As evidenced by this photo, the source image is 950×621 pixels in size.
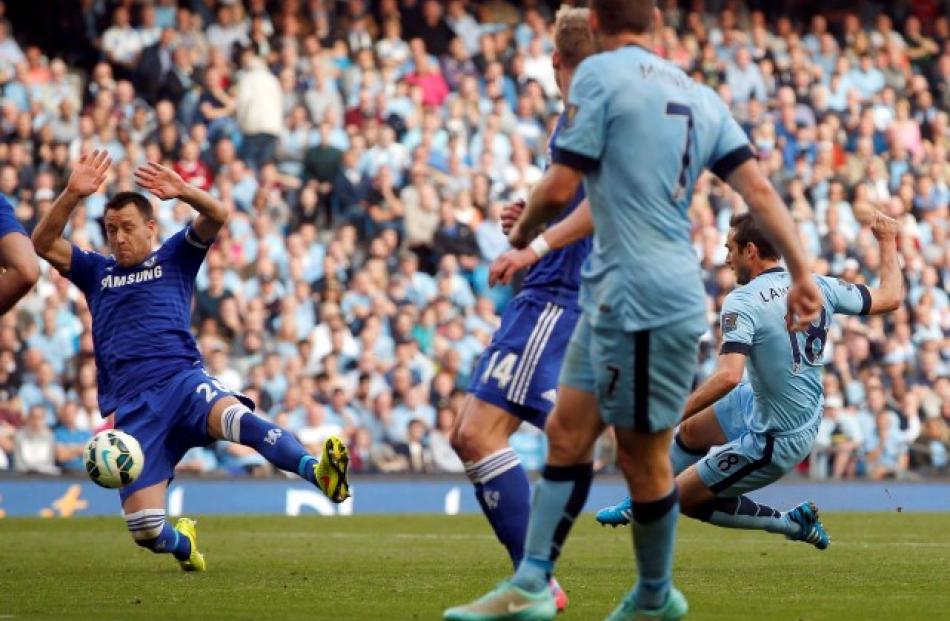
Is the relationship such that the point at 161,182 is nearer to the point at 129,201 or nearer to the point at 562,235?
the point at 129,201

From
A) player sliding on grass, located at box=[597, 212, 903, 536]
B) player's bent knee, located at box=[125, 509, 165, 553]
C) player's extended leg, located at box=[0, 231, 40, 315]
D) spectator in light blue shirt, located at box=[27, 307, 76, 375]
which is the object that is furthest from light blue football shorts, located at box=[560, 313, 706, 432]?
spectator in light blue shirt, located at box=[27, 307, 76, 375]

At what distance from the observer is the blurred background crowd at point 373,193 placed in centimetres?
1939

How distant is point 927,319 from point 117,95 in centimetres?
1104

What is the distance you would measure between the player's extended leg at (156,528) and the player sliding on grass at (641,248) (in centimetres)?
423

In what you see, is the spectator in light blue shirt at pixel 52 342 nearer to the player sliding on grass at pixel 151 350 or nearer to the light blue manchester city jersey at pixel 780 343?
the player sliding on grass at pixel 151 350

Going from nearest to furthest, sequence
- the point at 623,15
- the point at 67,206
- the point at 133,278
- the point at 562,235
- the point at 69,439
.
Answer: the point at 623,15 < the point at 562,235 < the point at 67,206 < the point at 133,278 < the point at 69,439

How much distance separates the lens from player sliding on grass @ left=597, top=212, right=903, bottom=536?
34.2ft

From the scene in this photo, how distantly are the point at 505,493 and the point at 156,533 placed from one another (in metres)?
3.36

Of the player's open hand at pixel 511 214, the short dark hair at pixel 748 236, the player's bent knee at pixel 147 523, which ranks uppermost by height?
the player's open hand at pixel 511 214

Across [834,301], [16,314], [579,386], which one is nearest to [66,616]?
[579,386]

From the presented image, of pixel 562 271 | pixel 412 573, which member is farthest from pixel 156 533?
pixel 562 271

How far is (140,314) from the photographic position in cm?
1078

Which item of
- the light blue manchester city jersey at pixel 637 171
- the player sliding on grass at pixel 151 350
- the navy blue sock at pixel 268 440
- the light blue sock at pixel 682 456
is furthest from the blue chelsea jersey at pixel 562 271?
the light blue sock at pixel 682 456

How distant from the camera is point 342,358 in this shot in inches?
801
